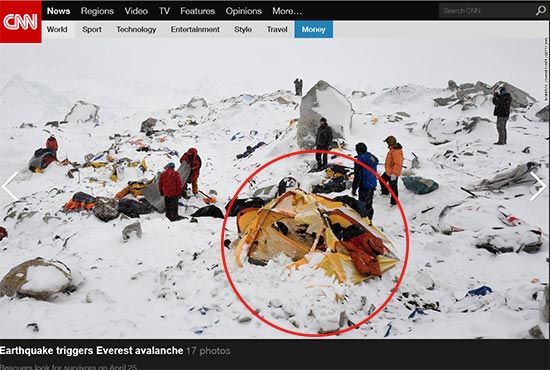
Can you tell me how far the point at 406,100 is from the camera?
2239 centimetres

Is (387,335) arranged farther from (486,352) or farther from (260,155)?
(260,155)

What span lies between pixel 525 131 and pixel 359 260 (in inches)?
450

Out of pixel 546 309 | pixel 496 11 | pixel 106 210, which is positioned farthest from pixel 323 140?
pixel 546 309

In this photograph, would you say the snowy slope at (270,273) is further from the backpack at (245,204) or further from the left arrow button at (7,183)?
the backpack at (245,204)

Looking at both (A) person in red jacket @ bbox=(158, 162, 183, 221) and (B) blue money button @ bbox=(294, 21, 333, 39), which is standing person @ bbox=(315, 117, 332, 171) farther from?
(B) blue money button @ bbox=(294, 21, 333, 39)

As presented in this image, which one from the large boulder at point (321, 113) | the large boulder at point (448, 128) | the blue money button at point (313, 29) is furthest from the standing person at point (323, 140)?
the blue money button at point (313, 29)

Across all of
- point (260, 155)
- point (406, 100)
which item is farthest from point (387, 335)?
point (406, 100)

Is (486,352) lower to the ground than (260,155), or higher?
lower

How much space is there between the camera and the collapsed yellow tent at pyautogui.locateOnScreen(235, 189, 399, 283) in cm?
508

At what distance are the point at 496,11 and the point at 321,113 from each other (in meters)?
9.05

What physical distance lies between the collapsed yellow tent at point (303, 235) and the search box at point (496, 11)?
3017 mm

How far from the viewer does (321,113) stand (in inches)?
518
